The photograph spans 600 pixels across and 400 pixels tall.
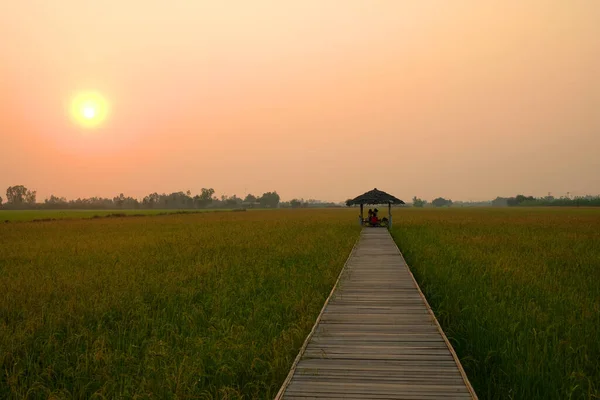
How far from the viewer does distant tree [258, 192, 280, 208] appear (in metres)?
187

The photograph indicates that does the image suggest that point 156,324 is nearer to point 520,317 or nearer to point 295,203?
point 520,317

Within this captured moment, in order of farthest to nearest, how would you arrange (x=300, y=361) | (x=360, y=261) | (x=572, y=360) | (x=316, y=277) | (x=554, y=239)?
(x=554, y=239), (x=360, y=261), (x=316, y=277), (x=572, y=360), (x=300, y=361)

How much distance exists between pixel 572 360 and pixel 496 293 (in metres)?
3.02

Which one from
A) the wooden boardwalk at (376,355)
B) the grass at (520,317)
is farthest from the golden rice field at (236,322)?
the wooden boardwalk at (376,355)

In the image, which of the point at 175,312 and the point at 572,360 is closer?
the point at 572,360

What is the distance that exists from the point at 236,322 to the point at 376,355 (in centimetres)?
261

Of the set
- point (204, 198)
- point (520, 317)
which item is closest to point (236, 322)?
point (520, 317)

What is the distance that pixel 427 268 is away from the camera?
1048 cm

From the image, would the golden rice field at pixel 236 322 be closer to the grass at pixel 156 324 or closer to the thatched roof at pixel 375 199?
the grass at pixel 156 324

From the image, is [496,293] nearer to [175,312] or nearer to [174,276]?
[175,312]

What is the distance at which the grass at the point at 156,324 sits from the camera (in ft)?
14.4

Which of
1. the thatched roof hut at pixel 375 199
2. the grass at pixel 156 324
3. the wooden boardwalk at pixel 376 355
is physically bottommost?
the grass at pixel 156 324

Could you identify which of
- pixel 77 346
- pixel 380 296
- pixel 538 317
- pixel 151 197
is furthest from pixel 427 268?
pixel 151 197

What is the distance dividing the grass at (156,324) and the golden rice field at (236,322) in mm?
25
